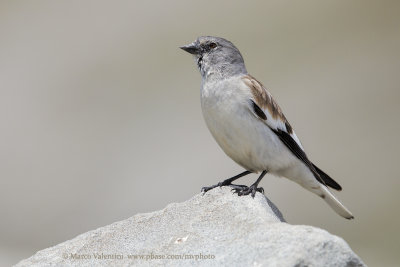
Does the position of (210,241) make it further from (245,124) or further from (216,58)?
(216,58)

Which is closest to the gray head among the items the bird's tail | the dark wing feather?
the dark wing feather

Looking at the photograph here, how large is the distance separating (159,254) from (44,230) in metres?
10.8

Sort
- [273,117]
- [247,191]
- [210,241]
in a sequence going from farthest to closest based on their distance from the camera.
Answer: [273,117], [247,191], [210,241]

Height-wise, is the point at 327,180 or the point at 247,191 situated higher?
the point at 247,191

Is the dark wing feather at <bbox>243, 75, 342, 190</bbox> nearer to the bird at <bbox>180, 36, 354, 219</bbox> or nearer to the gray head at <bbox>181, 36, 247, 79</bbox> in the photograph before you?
the bird at <bbox>180, 36, 354, 219</bbox>

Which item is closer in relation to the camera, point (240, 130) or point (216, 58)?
point (240, 130)

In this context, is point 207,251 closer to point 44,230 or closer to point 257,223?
point 257,223

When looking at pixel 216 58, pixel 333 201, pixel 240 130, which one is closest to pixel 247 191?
pixel 240 130

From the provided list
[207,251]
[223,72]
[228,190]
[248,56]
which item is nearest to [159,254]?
[207,251]

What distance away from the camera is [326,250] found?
507 centimetres

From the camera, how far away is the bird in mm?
6773

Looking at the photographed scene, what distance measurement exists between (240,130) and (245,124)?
0.24ft

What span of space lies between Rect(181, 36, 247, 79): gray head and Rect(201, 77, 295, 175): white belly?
267 mm

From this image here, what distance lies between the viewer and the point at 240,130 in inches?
265
